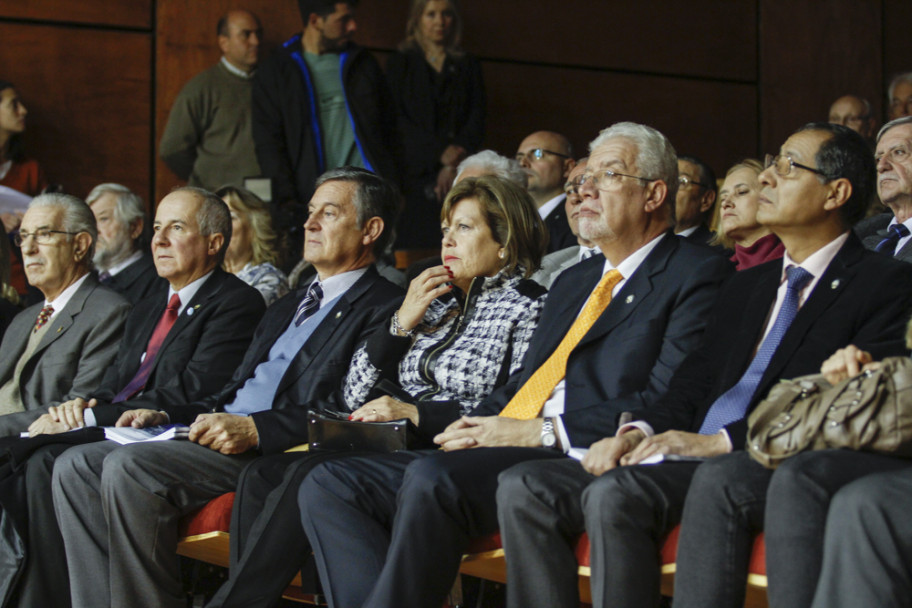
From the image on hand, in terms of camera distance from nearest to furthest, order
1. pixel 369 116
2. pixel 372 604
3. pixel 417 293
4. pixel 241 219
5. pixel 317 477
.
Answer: pixel 372 604 < pixel 317 477 < pixel 417 293 < pixel 241 219 < pixel 369 116

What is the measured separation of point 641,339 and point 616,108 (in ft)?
13.5

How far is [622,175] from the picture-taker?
273cm

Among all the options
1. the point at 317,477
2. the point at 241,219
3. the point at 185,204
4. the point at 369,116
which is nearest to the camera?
the point at 317,477

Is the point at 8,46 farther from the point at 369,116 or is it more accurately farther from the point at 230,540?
the point at 230,540

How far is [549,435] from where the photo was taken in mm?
2494

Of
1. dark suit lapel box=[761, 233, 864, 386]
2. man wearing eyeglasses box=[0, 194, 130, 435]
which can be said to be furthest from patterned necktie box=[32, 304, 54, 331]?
dark suit lapel box=[761, 233, 864, 386]

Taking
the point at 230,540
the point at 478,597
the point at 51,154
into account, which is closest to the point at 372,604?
the point at 230,540

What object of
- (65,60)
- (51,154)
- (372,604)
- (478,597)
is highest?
(65,60)

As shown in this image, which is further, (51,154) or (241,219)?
(51,154)

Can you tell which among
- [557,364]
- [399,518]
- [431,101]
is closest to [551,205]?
[431,101]

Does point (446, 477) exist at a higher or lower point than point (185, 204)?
→ lower

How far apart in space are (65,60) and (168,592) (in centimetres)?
342

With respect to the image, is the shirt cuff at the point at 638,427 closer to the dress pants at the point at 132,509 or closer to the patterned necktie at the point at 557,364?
the patterned necktie at the point at 557,364

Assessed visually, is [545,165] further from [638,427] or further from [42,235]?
[638,427]
